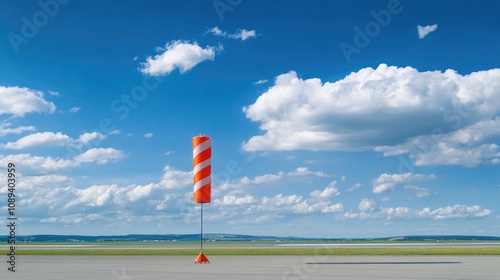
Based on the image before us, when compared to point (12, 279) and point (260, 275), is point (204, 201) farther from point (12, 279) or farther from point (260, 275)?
point (12, 279)

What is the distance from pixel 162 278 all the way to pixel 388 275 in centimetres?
545

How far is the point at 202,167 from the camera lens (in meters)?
18.8

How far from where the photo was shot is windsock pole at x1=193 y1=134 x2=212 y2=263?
1855cm

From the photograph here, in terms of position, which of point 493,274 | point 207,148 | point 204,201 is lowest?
point 493,274

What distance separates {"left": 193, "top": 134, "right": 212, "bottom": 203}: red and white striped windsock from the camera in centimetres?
1858

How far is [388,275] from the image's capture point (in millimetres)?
12719

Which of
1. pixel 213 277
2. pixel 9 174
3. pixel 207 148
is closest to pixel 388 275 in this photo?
pixel 213 277

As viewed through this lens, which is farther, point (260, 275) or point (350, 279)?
point (260, 275)

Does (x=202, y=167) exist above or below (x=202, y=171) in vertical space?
above

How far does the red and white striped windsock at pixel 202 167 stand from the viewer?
18.6m

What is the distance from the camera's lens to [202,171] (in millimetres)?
18781

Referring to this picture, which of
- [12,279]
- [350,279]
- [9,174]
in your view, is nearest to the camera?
[350,279]

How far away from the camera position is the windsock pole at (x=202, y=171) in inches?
730

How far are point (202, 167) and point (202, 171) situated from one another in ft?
0.49
